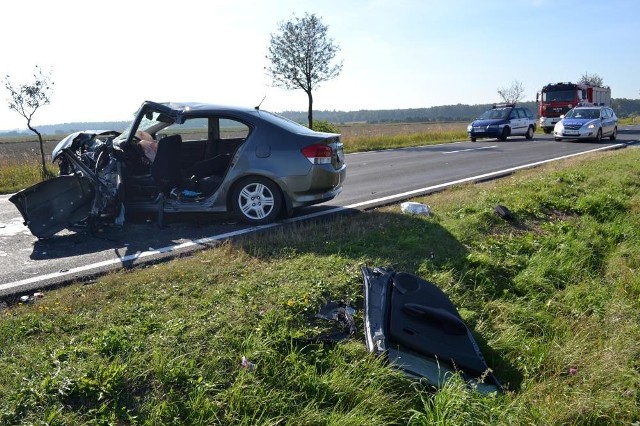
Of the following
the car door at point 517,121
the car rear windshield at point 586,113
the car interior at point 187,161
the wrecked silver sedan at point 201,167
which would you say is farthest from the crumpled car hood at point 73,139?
the car door at point 517,121

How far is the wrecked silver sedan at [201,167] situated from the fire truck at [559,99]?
1091 inches

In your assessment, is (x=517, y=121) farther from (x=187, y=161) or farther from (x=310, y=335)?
(x=310, y=335)

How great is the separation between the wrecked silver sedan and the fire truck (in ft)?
90.9

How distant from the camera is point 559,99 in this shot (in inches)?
1226

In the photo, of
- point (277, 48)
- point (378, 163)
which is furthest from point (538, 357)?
Answer: point (277, 48)

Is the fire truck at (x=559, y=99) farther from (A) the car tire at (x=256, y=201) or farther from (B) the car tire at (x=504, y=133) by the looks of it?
(A) the car tire at (x=256, y=201)

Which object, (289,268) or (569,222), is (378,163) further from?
(289,268)

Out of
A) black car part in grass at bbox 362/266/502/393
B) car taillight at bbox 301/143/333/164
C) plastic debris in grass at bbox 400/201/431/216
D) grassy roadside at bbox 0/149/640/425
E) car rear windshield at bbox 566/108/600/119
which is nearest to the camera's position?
grassy roadside at bbox 0/149/640/425

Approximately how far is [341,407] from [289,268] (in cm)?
183

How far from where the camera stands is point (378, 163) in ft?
51.0

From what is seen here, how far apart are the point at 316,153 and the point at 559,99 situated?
93.2ft

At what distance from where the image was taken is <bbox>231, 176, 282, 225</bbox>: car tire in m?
6.89

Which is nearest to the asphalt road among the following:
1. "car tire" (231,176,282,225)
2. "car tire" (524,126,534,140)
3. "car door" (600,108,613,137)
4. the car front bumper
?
"car tire" (231,176,282,225)

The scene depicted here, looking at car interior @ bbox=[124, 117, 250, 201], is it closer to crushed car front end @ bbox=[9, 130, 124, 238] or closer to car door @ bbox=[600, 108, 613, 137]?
crushed car front end @ bbox=[9, 130, 124, 238]
